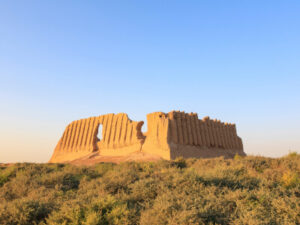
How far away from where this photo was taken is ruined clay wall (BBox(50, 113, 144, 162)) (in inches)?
1058

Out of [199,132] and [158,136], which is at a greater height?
[199,132]

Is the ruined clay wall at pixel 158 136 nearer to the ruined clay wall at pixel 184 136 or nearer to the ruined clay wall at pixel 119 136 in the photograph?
the ruined clay wall at pixel 184 136

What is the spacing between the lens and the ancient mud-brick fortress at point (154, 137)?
967 inches

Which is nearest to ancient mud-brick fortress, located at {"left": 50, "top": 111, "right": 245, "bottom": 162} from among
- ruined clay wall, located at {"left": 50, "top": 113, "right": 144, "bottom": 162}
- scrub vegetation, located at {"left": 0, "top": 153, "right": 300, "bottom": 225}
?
ruined clay wall, located at {"left": 50, "top": 113, "right": 144, "bottom": 162}

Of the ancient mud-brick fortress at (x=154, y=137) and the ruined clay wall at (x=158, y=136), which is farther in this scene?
the ancient mud-brick fortress at (x=154, y=137)

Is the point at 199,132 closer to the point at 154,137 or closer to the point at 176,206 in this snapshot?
the point at 154,137

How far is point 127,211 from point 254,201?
308 centimetres

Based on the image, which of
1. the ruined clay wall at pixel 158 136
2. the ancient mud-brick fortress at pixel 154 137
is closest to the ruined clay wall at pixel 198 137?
the ancient mud-brick fortress at pixel 154 137

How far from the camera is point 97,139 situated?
31.4 m

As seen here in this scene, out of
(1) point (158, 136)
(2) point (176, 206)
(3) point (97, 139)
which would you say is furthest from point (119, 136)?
(2) point (176, 206)

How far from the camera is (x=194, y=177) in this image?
7555 millimetres

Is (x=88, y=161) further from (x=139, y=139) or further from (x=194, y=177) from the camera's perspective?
(x=194, y=177)

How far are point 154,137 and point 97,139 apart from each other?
31.9 feet

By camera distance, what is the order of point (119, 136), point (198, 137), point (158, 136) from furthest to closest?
point (119, 136)
point (198, 137)
point (158, 136)
